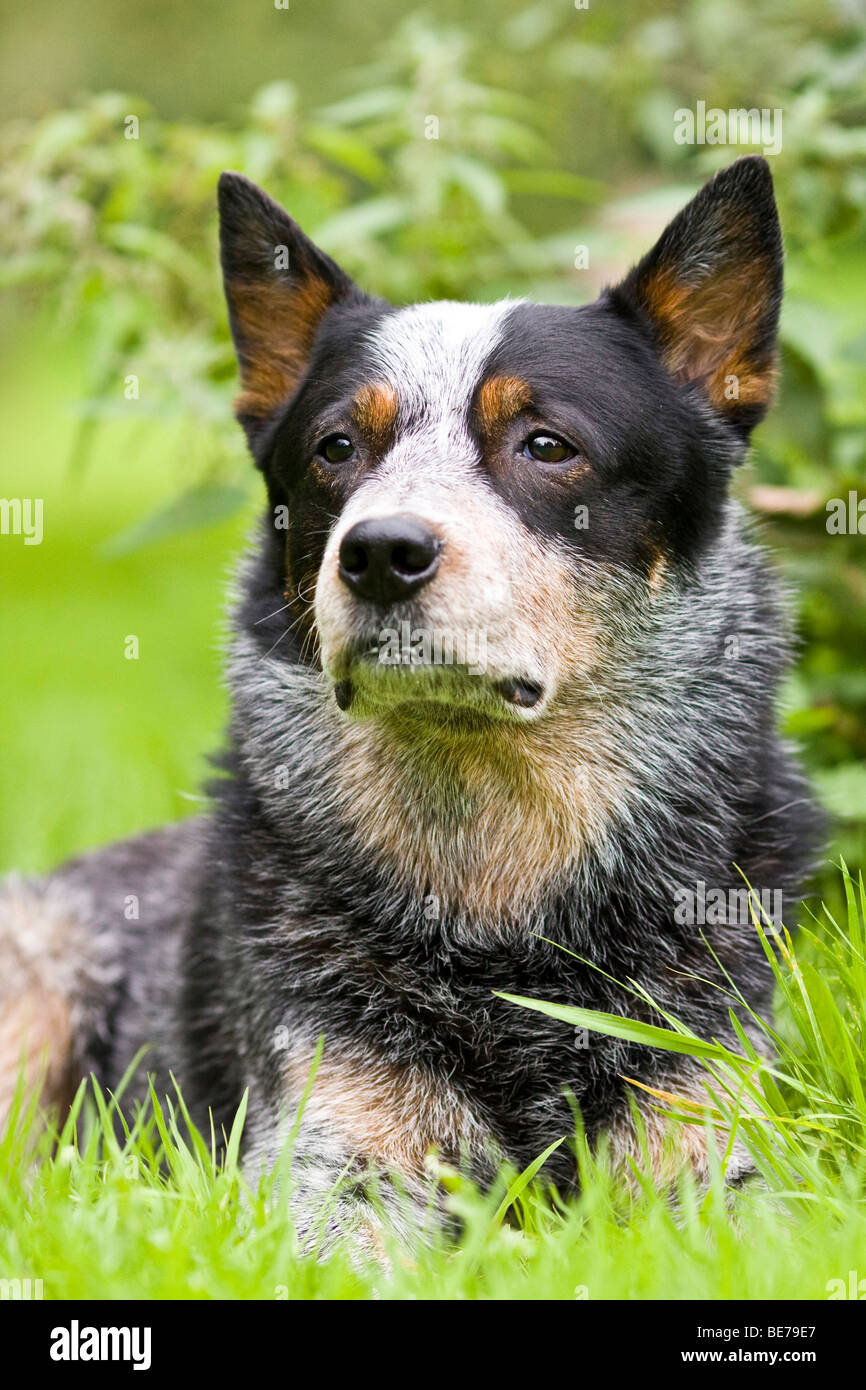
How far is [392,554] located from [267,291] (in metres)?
1.34

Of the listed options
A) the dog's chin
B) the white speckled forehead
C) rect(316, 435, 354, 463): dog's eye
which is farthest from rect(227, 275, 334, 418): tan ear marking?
the dog's chin

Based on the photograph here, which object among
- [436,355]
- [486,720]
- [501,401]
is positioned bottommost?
[486,720]

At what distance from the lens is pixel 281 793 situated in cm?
370

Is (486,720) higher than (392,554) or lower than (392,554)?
lower

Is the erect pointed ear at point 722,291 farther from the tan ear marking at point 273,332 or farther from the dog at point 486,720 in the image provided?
the tan ear marking at point 273,332

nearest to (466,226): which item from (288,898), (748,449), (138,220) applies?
(138,220)

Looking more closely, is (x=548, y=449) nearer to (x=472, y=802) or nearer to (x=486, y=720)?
(x=486, y=720)

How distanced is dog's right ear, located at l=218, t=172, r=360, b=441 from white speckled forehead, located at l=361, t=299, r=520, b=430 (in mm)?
293

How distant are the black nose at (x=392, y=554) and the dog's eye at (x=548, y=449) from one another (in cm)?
51

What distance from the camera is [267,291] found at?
3900mm

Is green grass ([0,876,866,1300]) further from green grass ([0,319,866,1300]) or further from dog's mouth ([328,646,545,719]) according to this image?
dog's mouth ([328,646,545,719])

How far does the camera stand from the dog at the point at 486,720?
3141 millimetres

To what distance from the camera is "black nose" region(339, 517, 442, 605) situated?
2.91 meters

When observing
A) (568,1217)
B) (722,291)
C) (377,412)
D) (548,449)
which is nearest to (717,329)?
(722,291)
